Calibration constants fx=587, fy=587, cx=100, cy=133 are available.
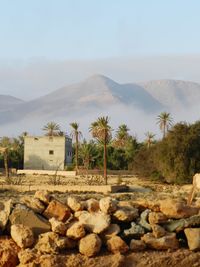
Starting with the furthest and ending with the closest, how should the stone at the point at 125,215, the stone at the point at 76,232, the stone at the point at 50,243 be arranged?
1. the stone at the point at 125,215
2. the stone at the point at 76,232
3. the stone at the point at 50,243

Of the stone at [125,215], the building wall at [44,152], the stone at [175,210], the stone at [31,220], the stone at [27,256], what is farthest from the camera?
the building wall at [44,152]

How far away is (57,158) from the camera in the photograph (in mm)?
84688

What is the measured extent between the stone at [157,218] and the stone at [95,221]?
57cm

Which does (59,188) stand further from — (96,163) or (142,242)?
(96,163)

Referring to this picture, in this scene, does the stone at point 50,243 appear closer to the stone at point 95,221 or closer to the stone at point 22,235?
the stone at point 22,235

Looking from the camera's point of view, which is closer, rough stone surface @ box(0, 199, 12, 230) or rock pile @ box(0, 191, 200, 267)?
rock pile @ box(0, 191, 200, 267)

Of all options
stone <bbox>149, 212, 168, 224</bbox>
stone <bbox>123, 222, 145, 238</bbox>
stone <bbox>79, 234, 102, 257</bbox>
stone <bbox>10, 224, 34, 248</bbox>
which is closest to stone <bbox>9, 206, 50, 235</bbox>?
stone <bbox>10, 224, 34, 248</bbox>

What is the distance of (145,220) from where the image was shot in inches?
298

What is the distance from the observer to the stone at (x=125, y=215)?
751 cm

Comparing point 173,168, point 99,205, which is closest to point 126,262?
point 99,205

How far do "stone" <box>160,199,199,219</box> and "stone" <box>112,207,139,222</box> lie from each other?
0.38 m

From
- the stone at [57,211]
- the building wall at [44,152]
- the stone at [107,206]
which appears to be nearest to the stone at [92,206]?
the stone at [107,206]

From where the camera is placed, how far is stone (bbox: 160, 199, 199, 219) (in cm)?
766

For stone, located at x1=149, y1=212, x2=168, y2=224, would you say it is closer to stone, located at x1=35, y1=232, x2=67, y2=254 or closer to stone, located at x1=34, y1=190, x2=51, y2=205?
stone, located at x1=35, y1=232, x2=67, y2=254
